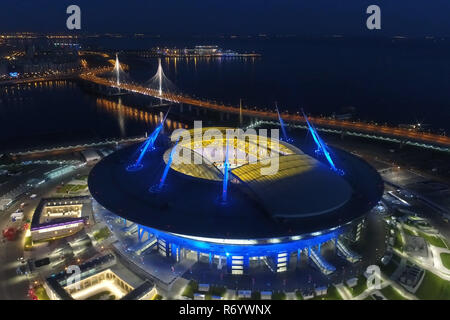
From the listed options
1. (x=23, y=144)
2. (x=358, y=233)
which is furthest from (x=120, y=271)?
(x=23, y=144)

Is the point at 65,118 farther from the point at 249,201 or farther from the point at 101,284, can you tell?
the point at 249,201

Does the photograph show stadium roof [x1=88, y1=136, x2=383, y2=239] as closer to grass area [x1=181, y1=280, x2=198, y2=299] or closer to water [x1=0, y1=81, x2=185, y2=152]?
grass area [x1=181, y1=280, x2=198, y2=299]

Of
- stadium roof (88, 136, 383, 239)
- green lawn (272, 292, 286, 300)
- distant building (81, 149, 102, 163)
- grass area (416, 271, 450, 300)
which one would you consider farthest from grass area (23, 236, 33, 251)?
grass area (416, 271, 450, 300)

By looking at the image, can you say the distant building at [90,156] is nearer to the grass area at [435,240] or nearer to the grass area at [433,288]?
the grass area at [435,240]

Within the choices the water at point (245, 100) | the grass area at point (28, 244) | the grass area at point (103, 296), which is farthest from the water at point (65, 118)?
the grass area at point (103, 296)

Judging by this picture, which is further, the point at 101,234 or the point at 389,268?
the point at 101,234

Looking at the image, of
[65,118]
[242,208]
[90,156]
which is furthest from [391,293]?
[65,118]
